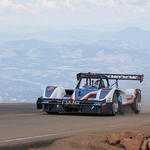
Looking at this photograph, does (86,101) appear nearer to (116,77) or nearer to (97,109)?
(97,109)

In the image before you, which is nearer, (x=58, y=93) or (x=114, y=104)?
(x=114, y=104)

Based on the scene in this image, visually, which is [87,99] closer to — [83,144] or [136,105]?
[136,105]

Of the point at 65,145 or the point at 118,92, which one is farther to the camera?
the point at 118,92

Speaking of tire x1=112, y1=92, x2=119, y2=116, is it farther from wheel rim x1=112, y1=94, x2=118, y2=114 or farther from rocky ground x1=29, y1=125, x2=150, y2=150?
rocky ground x1=29, y1=125, x2=150, y2=150

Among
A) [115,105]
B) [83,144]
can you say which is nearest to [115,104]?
[115,105]

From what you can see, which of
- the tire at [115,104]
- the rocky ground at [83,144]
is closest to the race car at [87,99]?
the tire at [115,104]

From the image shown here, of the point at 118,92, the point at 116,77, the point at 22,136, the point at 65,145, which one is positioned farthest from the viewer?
the point at 116,77

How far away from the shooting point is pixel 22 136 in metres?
7.68

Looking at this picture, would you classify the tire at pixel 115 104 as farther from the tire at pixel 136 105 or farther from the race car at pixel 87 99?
the tire at pixel 136 105

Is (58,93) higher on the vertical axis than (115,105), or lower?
higher

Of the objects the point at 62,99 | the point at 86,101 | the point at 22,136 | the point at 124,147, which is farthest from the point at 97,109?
the point at 124,147

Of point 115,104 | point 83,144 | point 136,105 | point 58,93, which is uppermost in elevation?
point 58,93

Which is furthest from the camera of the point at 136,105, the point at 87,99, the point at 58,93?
the point at 136,105

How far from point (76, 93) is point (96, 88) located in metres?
1.31
